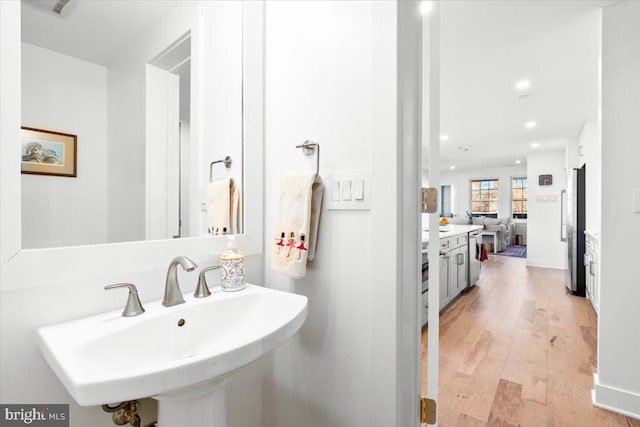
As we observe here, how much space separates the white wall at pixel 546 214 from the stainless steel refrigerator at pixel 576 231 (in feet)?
7.49

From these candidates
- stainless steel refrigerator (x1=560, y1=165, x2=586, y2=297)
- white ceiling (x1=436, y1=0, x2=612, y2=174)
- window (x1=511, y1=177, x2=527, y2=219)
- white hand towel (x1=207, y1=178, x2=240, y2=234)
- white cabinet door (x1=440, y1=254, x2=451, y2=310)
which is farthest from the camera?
window (x1=511, y1=177, x2=527, y2=219)

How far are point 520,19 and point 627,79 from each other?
0.76m

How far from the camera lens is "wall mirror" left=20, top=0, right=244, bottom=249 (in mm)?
815

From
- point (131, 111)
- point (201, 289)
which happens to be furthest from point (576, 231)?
point (131, 111)

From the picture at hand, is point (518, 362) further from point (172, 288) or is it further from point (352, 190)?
point (172, 288)

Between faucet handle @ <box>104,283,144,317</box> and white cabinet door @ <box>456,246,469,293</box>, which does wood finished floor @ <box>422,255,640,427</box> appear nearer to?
white cabinet door @ <box>456,246,469,293</box>

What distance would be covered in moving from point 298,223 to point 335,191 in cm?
18

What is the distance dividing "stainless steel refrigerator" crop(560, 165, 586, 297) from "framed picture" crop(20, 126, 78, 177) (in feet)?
15.9

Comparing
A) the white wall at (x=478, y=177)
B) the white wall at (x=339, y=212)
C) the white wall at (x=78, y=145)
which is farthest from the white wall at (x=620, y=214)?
the white wall at (x=478, y=177)

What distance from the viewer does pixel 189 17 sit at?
115 cm

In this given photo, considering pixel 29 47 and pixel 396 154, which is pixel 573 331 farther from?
→ pixel 29 47

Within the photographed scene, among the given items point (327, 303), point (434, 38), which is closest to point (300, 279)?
point (327, 303)

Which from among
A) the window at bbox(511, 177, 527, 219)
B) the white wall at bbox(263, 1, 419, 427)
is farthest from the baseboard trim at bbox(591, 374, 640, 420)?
the window at bbox(511, 177, 527, 219)

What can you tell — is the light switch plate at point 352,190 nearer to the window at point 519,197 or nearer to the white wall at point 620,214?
the white wall at point 620,214
